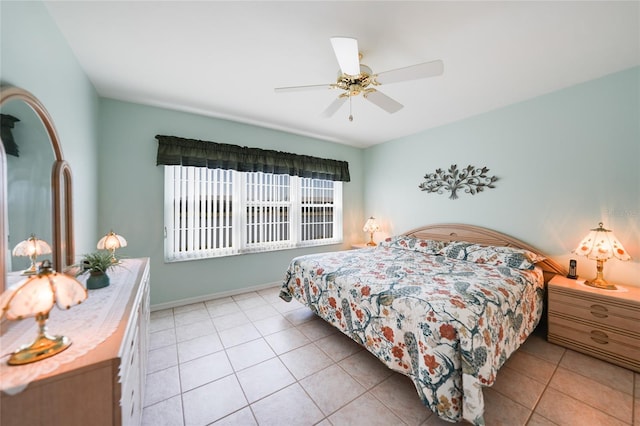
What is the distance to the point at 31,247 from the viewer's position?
1.20 m

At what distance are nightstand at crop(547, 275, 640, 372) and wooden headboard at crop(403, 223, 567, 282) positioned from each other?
247 millimetres

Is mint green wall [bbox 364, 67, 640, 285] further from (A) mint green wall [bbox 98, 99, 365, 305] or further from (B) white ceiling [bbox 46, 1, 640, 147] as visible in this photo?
(A) mint green wall [bbox 98, 99, 365, 305]

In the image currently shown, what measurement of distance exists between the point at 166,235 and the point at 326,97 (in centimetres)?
262

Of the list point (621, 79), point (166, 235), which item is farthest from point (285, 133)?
point (621, 79)

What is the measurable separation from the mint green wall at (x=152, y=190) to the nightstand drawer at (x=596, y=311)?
140 inches

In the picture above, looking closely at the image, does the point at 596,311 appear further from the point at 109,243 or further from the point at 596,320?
the point at 109,243

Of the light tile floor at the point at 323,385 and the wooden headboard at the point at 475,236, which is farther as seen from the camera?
the wooden headboard at the point at 475,236

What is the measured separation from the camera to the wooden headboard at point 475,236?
2588 millimetres

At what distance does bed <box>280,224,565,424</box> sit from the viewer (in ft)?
4.51

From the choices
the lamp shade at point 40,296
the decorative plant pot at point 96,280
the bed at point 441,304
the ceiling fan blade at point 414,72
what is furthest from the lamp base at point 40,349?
the ceiling fan blade at point 414,72

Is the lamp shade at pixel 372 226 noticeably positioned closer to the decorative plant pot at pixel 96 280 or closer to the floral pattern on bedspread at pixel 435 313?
the floral pattern on bedspread at pixel 435 313

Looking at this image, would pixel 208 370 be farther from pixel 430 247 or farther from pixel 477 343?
pixel 430 247

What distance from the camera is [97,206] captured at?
2.60 metres

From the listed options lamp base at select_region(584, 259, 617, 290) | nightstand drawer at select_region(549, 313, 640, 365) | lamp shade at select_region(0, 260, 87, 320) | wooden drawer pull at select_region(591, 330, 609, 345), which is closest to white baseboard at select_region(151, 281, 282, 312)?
lamp shade at select_region(0, 260, 87, 320)
